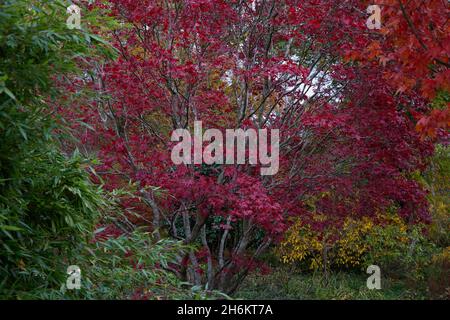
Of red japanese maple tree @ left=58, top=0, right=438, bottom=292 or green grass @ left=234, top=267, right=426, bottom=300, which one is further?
green grass @ left=234, top=267, right=426, bottom=300

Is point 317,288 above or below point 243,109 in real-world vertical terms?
below

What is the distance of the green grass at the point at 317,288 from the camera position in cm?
701

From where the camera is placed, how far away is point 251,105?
5.49 metres

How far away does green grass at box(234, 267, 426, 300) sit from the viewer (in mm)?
7008

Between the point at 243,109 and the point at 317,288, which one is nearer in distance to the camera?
the point at 243,109

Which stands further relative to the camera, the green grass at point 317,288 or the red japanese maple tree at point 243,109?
the green grass at point 317,288

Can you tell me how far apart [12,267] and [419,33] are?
3126 mm

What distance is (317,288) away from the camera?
7336 millimetres

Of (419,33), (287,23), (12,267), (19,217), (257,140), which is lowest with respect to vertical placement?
(12,267)

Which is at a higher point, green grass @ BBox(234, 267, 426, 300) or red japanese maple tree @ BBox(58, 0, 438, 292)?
red japanese maple tree @ BBox(58, 0, 438, 292)

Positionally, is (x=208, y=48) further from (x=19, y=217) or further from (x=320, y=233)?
(x=320, y=233)

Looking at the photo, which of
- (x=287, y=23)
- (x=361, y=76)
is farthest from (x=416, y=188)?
(x=287, y=23)

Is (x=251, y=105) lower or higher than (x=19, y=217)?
higher

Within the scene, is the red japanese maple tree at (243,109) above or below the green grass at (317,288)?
above
